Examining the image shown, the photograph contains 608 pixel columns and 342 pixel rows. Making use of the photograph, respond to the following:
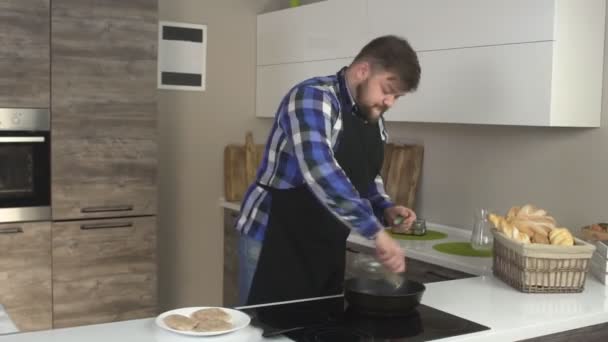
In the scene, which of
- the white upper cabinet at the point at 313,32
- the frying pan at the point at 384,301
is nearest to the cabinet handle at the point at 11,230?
the white upper cabinet at the point at 313,32

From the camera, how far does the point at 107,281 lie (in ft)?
11.7

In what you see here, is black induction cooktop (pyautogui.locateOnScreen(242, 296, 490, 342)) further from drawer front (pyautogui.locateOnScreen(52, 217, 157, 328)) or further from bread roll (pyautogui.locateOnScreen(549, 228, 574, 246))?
drawer front (pyautogui.locateOnScreen(52, 217, 157, 328))

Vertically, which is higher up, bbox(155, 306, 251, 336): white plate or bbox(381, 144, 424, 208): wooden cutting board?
bbox(381, 144, 424, 208): wooden cutting board

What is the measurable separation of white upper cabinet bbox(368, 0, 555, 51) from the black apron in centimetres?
82

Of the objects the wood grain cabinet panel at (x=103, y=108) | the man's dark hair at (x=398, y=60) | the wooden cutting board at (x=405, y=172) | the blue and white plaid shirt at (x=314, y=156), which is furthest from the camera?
the wooden cutting board at (x=405, y=172)

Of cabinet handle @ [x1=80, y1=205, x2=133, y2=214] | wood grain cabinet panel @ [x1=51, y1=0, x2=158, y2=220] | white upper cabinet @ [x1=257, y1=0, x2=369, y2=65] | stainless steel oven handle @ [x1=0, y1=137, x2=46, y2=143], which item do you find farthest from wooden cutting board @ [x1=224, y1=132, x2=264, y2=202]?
stainless steel oven handle @ [x1=0, y1=137, x2=46, y2=143]

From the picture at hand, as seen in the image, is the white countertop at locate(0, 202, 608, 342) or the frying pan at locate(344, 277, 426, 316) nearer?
the white countertop at locate(0, 202, 608, 342)

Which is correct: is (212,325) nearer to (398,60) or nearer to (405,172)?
(398,60)

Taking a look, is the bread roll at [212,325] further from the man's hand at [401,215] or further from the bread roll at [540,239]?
the bread roll at [540,239]

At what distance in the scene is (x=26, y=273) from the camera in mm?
3371

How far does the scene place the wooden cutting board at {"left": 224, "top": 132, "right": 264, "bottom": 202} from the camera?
4363mm

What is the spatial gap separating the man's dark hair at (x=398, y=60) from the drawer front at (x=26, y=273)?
2013mm

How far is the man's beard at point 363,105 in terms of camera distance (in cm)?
222

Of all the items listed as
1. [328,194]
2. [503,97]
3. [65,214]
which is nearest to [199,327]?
[328,194]
